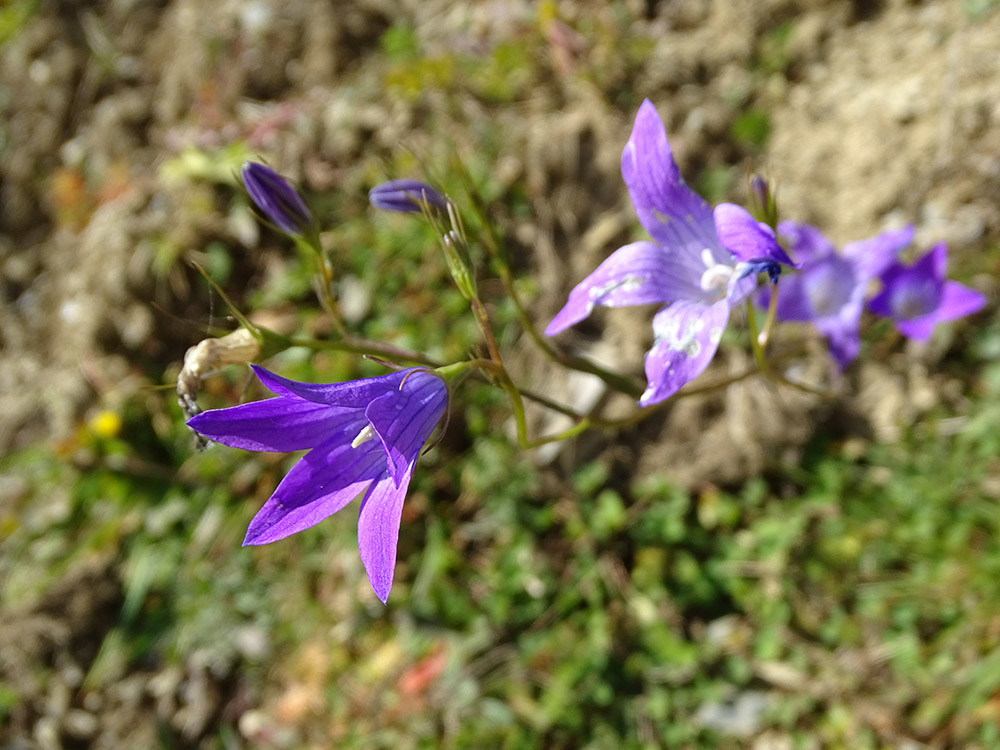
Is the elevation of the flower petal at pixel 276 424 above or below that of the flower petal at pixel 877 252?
above

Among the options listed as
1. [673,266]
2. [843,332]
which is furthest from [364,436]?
[843,332]

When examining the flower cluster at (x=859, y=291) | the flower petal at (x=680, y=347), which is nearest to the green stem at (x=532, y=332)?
the flower petal at (x=680, y=347)

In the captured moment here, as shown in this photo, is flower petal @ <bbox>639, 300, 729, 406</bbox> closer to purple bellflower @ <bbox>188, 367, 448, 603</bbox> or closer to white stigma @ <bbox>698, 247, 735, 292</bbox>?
white stigma @ <bbox>698, 247, 735, 292</bbox>

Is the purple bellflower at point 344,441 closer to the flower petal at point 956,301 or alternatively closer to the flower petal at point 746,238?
the flower petal at point 746,238

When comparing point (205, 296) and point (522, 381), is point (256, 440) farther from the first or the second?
point (205, 296)

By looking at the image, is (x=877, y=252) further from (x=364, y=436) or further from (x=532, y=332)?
(x=364, y=436)

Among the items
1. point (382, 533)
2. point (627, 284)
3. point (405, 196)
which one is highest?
point (405, 196)

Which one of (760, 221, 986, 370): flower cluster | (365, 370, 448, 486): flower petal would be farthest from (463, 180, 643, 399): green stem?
(760, 221, 986, 370): flower cluster
